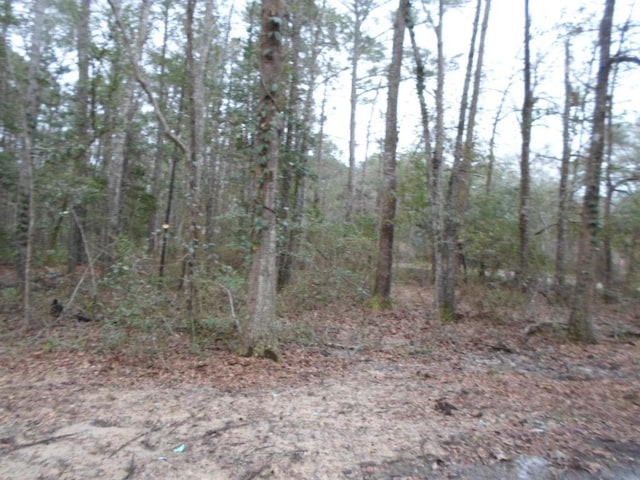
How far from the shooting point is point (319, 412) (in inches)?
244

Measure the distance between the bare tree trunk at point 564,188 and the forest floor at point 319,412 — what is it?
217 inches

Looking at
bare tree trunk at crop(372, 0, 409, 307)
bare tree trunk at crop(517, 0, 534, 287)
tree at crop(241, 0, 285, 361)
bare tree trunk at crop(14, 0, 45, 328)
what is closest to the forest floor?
tree at crop(241, 0, 285, 361)

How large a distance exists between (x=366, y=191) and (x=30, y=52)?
22.1 meters

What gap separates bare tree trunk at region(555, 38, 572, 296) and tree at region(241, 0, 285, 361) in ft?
33.8

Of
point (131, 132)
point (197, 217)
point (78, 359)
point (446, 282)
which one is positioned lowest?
point (78, 359)

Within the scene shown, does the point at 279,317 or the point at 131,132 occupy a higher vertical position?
the point at 131,132

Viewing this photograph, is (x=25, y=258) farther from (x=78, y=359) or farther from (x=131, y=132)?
(x=131, y=132)

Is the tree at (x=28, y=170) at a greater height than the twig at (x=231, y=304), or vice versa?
A: the tree at (x=28, y=170)

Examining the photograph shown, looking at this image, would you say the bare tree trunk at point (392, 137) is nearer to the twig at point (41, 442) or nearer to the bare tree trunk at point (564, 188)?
the bare tree trunk at point (564, 188)

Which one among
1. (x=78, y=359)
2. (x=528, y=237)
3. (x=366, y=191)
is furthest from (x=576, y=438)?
(x=366, y=191)

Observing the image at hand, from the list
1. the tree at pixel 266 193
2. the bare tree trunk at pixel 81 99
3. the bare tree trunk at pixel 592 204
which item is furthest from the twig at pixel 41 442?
the bare tree trunk at pixel 81 99

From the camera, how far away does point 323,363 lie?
8961 millimetres

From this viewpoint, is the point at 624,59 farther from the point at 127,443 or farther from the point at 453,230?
the point at 127,443

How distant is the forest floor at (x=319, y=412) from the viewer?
4703 millimetres
